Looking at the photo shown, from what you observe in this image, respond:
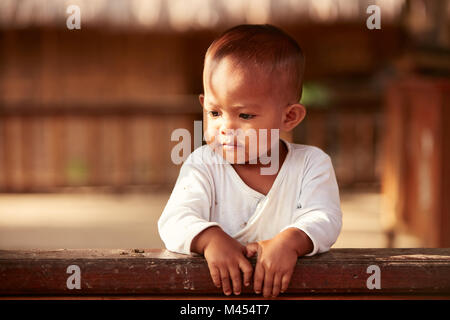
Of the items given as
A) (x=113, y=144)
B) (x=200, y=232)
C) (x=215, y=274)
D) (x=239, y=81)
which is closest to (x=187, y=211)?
(x=200, y=232)

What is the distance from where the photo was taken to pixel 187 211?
143 cm

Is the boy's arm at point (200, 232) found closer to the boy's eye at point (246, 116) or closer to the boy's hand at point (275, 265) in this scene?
the boy's hand at point (275, 265)

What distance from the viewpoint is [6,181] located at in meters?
8.11

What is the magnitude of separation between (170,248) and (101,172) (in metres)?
6.93

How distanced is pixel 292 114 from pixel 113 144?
722 centimetres

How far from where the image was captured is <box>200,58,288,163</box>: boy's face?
1385mm

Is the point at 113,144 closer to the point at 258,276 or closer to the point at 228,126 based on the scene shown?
the point at 228,126

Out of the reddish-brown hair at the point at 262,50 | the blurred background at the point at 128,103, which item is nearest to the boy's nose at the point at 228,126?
the reddish-brown hair at the point at 262,50

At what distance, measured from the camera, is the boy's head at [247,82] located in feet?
4.55

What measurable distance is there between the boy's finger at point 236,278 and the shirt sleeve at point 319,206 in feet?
0.57

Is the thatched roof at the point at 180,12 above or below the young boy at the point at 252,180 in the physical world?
above

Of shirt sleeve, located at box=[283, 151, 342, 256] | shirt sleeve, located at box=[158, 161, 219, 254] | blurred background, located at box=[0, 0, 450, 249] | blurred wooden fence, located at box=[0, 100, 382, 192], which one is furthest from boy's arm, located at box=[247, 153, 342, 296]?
blurred wooden fence, located at box=[0, 100, 382, 192]

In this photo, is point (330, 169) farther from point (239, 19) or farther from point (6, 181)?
point (6, 181)

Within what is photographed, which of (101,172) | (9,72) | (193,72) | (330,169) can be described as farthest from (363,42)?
(330,169)
